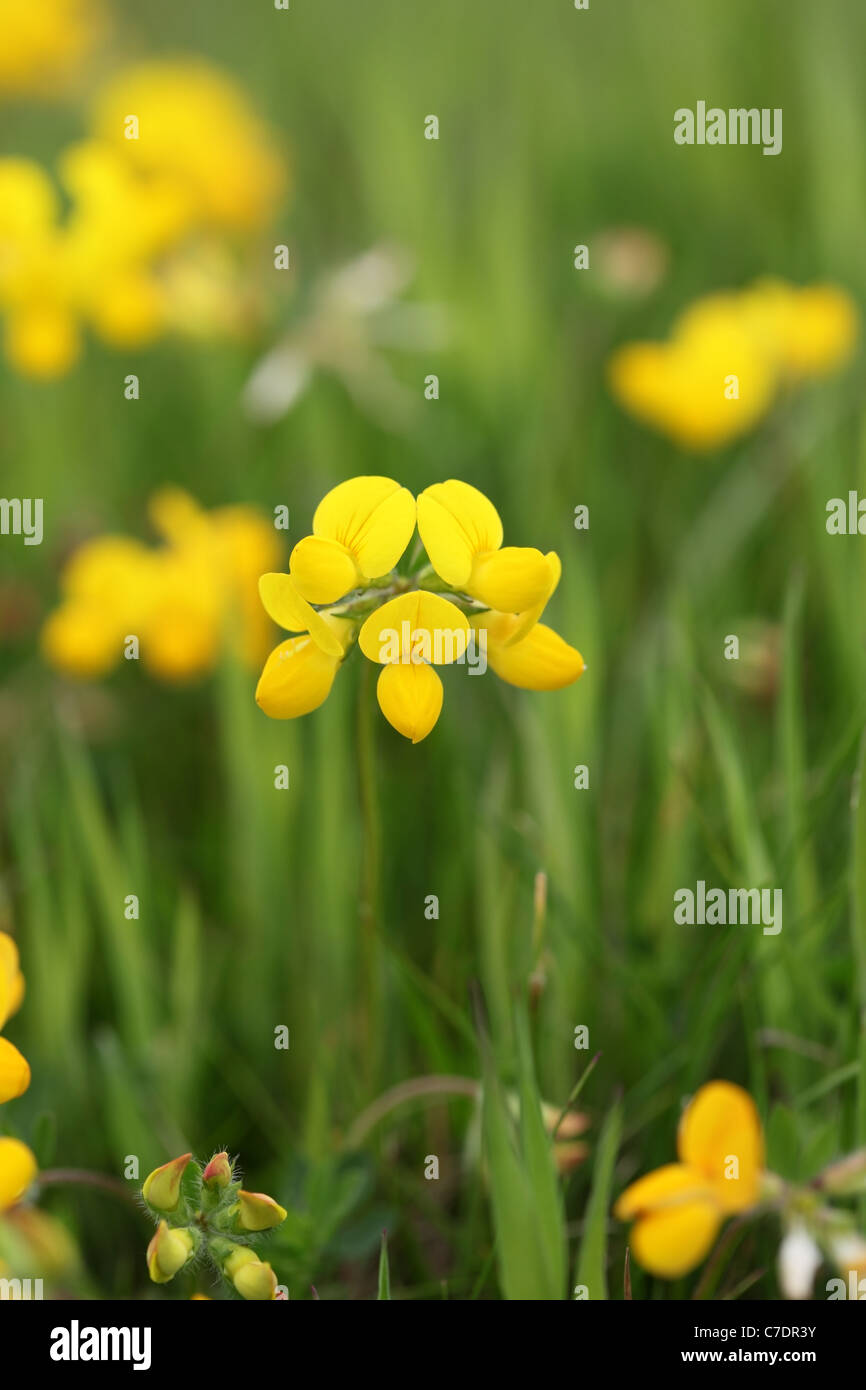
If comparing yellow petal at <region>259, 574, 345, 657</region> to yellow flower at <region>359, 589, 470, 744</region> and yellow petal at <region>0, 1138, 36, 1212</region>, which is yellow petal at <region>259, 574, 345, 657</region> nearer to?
yellow flower at <region>359, 589, 470, 744</region>

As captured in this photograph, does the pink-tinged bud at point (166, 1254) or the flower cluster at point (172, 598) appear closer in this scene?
the pink-tinged bud at point (166, 1254)

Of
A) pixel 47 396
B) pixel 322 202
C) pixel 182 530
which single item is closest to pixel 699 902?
pixel 182 530

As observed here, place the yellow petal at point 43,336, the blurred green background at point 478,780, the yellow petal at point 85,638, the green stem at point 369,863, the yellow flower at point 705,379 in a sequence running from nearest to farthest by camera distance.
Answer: the green stem at point 369,863 → the blurred green background at point 478,780 → the yellow petal at point 85,638 → the yellow petal at point 43,336 → the yellow flower at point 705,379

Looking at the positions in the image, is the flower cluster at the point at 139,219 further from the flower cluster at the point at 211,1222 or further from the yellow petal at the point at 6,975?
the flower cluster at the point at 211,1222

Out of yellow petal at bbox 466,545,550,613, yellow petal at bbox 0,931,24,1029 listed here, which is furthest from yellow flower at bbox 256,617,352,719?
yellow petal at bbox 0,931,24,1029

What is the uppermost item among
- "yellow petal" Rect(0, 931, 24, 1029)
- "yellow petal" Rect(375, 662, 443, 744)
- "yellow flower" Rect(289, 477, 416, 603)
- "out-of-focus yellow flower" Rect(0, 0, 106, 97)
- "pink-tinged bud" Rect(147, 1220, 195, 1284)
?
"out-of-focus yellow flower" Rect(0, 0, 106, 97)

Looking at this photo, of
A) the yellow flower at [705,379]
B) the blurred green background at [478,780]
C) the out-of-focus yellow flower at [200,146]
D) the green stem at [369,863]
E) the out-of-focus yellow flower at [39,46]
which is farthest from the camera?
the out-of-focus yellow flower at [39,46]

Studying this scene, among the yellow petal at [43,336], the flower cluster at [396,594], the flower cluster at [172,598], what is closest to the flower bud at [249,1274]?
the flower cluster at [396,594]

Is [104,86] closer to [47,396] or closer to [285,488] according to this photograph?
[47,396]
